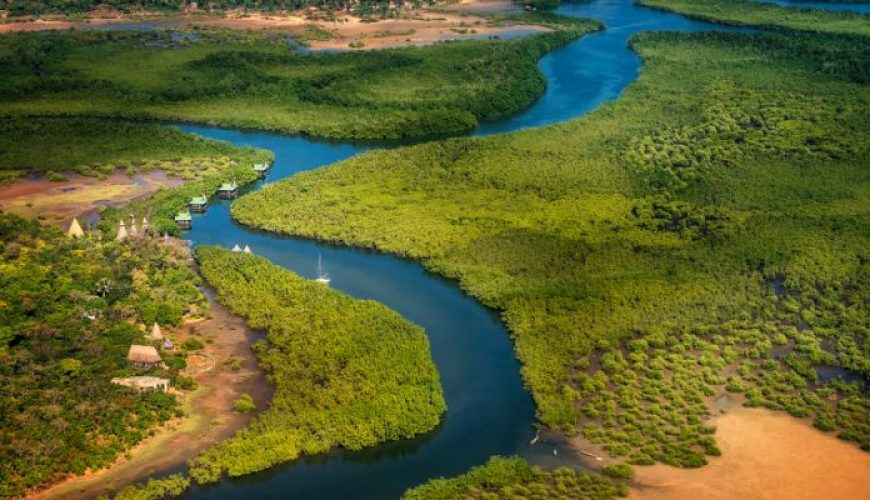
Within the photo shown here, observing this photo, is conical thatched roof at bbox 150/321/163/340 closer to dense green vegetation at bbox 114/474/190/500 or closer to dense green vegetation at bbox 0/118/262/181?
dense green vegetation at bbox 114/474/190/500

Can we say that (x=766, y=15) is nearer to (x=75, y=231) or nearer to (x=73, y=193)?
(x=73, y=193)

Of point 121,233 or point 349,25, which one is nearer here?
point 121,233

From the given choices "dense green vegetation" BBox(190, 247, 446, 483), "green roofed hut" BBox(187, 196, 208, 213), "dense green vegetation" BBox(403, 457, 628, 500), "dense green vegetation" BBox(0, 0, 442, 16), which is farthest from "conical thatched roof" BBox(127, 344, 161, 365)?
"dense green vegetation" BBox(0, 0, 442, 16)

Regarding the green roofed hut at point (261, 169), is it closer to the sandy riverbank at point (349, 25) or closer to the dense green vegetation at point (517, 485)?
the sandy riverbank at point (349, 25)

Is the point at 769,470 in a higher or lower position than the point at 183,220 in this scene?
lower

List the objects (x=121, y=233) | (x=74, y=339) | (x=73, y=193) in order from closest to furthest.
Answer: (x=74, y=339) → (x=121, y=233) → (x=73, y=193)

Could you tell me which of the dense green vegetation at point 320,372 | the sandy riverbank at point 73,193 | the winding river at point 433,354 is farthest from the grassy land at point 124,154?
the dense green vegetation at point 320,372

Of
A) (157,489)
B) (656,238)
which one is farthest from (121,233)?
(656,238)

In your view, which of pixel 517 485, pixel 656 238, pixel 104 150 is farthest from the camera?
pixel 104 150
